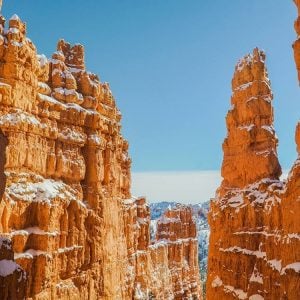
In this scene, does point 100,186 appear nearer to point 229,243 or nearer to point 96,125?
point 96,125

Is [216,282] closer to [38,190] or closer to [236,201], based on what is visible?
[236,201]

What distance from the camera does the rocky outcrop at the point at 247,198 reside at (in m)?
36.0

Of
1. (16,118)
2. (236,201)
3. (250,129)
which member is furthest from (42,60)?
(236,201)

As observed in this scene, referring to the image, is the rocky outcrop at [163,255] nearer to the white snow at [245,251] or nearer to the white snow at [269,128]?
the white snow at [245,251]

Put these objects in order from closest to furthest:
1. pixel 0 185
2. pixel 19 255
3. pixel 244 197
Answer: pixel 0 185 < pixel 19 255 < pixel 244 197

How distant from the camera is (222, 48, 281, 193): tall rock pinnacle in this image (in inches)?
1703

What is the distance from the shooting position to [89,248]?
42094 mm

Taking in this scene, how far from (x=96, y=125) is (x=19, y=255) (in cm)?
1686

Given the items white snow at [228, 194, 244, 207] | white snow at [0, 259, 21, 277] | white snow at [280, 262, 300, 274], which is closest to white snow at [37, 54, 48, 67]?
white snow at [228, 194, 244, 207]

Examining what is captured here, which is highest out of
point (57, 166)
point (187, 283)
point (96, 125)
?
point (96, 125)

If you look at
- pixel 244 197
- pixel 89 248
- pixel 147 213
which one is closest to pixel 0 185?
pixel 89 248

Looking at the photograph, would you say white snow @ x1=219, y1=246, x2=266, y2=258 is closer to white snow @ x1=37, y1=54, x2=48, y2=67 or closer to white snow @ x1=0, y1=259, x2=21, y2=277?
white snow @ x1=37, y1=54, x2=48, y2=67

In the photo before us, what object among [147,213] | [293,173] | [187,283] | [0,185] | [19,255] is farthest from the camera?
[187,283]

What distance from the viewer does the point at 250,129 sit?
44406 millimetres
